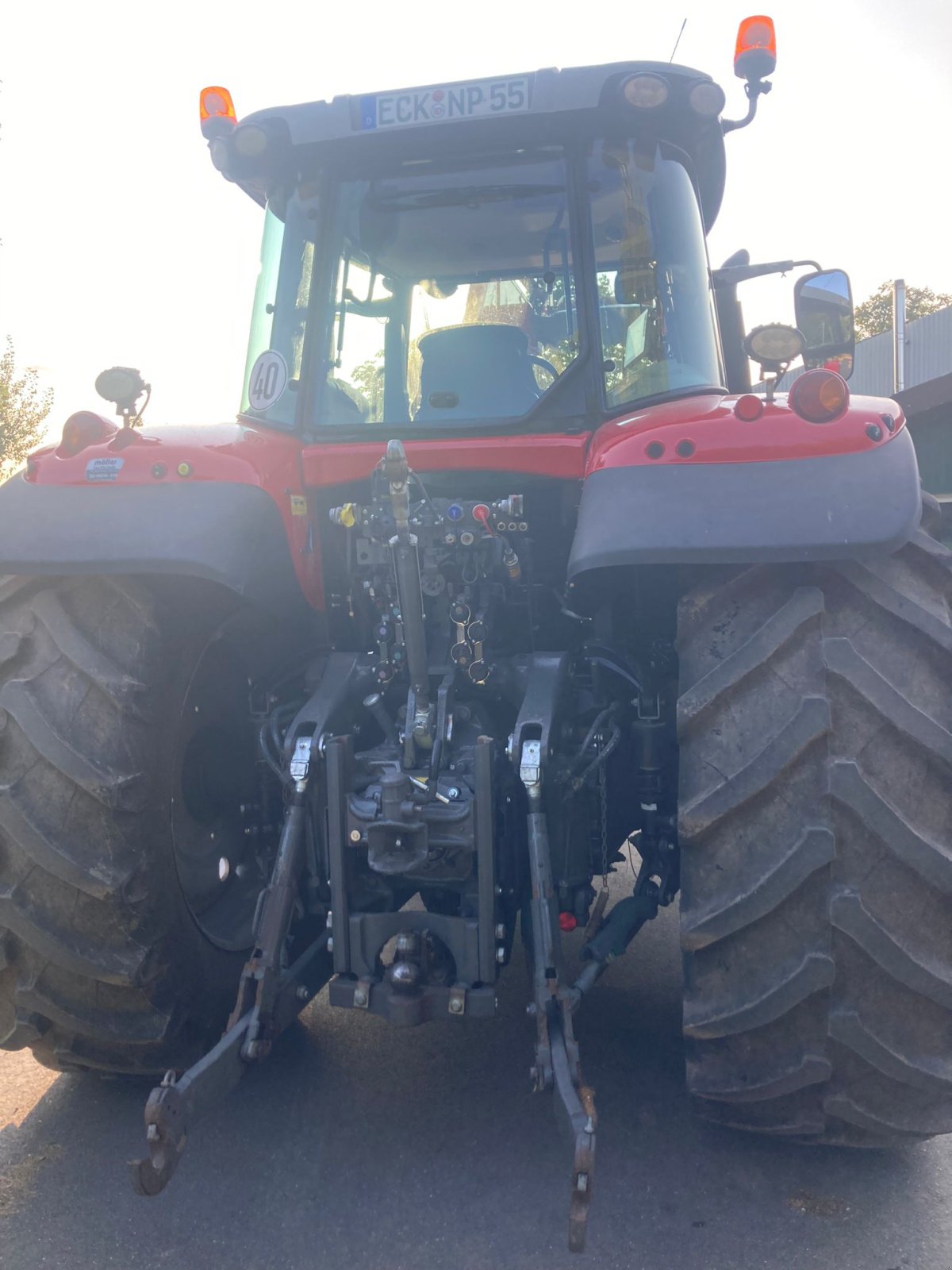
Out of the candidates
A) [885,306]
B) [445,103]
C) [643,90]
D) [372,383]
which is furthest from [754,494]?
[885,306]

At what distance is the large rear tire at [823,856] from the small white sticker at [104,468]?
1.51 metres

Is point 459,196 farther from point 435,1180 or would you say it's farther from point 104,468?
point 435,1180

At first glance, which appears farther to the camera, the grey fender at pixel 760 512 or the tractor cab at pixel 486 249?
the tractor cab at pixel 486 249

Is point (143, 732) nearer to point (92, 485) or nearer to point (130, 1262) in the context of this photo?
point (92, 485)

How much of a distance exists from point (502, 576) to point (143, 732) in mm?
1005

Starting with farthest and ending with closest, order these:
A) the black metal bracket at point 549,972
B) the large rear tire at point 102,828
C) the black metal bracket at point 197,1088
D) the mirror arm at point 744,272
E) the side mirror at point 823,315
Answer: the mirror arm at point 744,272 → the side mirror at point 823,315 → the large rear tire at point 102,828 → the black metal bracket at point 197,1088 → the black metal bracket at point 549,972

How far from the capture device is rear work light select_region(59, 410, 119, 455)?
275 cm

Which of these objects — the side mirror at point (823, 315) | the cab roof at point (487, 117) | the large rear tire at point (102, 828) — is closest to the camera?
the large rear tire at point (102, 828)

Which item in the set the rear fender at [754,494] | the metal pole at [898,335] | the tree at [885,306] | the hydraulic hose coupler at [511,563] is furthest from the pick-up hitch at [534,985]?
the tree at [885,306]

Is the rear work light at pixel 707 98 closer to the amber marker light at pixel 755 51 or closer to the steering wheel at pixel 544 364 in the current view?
the amber marker light at pixel 755 51

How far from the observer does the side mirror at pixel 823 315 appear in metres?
2.91

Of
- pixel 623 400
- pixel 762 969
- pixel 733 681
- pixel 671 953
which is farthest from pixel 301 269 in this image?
pixel 671 953

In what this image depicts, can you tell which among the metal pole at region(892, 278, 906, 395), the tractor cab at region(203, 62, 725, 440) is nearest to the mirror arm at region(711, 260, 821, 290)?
the tractor cab at region(203, 62, 725, 440)

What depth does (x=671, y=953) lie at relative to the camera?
12.2 ft
